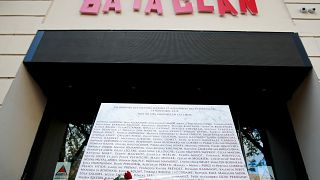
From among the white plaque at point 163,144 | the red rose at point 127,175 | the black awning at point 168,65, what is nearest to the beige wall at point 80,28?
the black awning at point 168,65

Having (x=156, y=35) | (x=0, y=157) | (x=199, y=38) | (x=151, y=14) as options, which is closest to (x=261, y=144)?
(x=199, y=38)

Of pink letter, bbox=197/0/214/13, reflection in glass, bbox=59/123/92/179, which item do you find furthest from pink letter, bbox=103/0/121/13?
reflection in glass, bbox=59/123/92/179

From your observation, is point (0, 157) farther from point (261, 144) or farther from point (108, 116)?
point (261, 144)

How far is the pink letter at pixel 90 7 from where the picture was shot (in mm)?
3816

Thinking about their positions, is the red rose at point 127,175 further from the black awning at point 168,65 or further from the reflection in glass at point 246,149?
the black awning at point 168,65

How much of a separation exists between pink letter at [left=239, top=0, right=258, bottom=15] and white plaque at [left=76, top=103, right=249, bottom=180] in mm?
1811

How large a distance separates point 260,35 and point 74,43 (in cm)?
233

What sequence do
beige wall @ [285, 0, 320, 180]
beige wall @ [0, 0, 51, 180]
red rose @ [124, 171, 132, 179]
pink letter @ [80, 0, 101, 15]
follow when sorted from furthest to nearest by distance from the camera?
pink letter @ [80, 0, 101, 15] < beige wall @ [285, 0, 320, 180] < beige wall @ [0, 0, 51, 180] < red rose @ [124, 171, 132, 179]

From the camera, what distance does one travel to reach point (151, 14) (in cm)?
384

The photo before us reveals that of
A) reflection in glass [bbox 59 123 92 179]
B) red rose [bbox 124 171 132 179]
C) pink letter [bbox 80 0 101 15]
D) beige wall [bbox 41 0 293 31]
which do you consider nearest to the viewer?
red rose [bbox 124 171 132 179]

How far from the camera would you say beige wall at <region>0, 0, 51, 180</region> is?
2.81 metres

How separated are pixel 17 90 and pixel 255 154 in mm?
2790

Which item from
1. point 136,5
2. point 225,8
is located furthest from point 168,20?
point 225,8

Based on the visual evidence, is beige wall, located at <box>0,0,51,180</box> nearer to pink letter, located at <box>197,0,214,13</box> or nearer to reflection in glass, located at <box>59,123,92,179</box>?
reflection in glass, located at <box>59,123,92,179</box>
